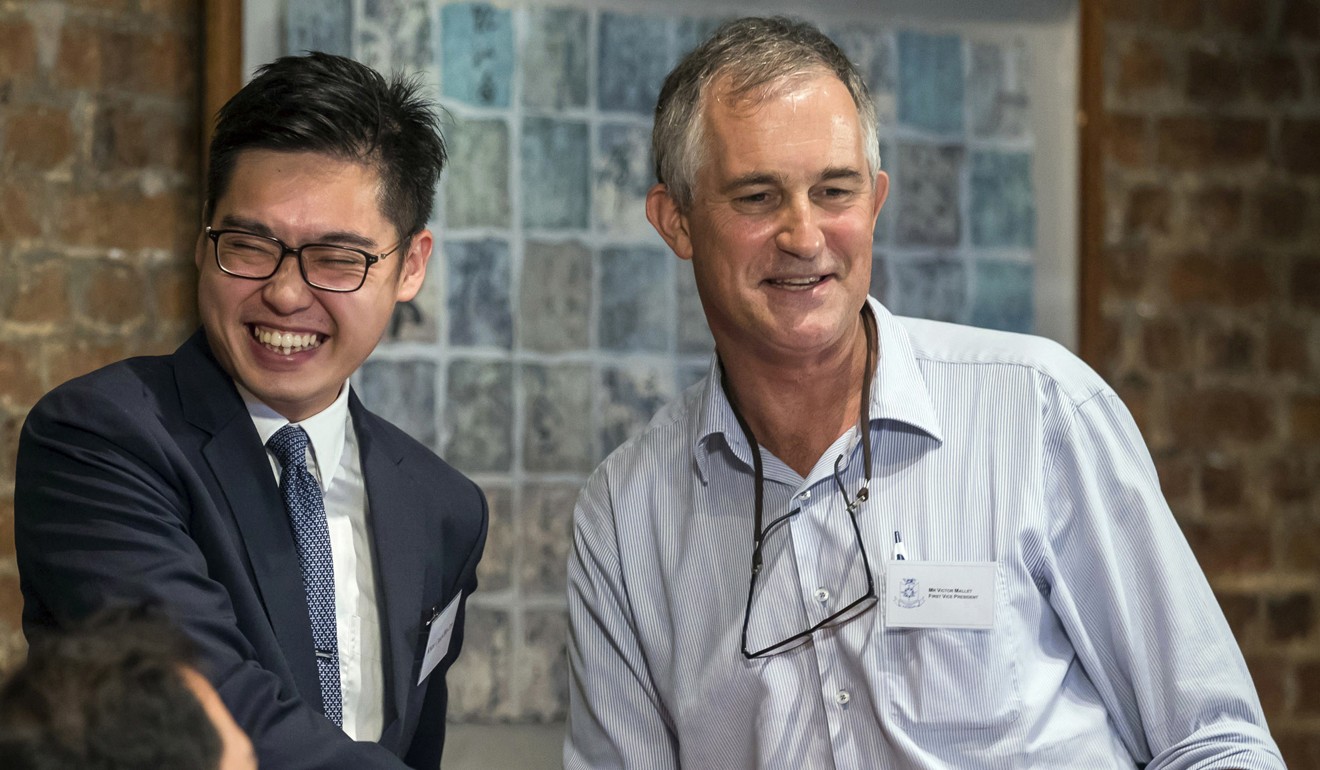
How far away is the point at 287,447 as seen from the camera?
200 cm

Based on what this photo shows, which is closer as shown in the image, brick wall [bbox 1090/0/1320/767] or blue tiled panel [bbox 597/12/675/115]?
blue tiled panel [bbox 597/12/675/115]

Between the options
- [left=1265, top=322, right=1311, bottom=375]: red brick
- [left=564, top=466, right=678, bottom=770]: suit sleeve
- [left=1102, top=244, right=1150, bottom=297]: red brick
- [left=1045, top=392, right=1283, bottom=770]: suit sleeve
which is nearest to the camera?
[left=1045, top=392, right=1283, bottom=770]: suit sleeve

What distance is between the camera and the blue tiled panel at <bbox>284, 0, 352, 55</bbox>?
2719mm

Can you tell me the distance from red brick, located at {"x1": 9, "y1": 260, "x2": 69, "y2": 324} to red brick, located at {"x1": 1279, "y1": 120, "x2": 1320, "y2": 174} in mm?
2822

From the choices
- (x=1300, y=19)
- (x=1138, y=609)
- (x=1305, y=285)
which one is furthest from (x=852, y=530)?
(x=1300, y=19)

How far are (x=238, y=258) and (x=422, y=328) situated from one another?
0.87 metres

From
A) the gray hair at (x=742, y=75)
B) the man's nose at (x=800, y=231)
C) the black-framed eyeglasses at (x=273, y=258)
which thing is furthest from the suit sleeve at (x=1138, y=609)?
the black-framed eyeglasses at (x=273, y=258)

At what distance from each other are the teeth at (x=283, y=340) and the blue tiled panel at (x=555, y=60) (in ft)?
3.47

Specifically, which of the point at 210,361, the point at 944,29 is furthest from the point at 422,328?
the point at 944,29

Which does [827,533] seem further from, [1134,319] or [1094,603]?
[1134,319]

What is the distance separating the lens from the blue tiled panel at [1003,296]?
302 centimetres

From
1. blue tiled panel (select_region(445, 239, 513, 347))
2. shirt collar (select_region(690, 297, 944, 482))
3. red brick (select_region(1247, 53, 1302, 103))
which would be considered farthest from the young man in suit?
red brick (select_region(1247, 53, 1302, 103))

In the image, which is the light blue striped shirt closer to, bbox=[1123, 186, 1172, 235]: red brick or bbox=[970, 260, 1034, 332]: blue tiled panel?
bbox=[970, 260, 1034, 332]: blue tiled panel

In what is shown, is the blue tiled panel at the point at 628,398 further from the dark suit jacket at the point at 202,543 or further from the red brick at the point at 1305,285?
the red brick at the point at 1305,285
